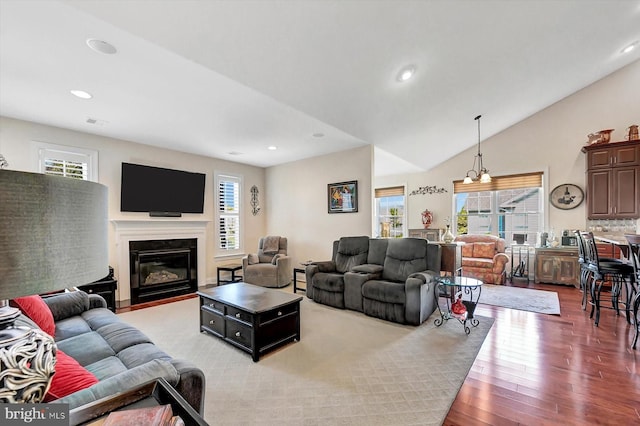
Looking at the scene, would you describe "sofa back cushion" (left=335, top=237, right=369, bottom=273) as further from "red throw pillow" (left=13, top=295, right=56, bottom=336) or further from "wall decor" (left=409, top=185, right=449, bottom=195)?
"wall decor" (left=409, top=185, right=449, bottom=195)

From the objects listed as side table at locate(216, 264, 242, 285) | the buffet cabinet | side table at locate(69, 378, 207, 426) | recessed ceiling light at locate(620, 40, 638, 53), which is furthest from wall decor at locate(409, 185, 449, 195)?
side table at locate(69, 378, 207, 426)

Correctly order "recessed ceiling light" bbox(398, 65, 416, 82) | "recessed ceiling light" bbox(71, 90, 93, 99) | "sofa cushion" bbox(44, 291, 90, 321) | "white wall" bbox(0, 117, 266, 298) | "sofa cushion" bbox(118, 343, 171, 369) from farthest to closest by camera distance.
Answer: "white wall" bbox(0, 117, 266, 298)
"recessed ceiling light" bbox(398, 65, 416, 82)
"recessed ceiling light" bbox(71, 90, 93, 99)
"sofa cushion" bbox(44, 291, 90, 321)
"sofa cushion" bbox(118, 343, 171, 369)

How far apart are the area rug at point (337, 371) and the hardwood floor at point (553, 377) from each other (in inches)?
6.1

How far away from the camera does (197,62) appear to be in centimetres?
238

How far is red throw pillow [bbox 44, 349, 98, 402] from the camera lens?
1.12 meters

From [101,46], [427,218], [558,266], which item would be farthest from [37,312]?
[558,266]

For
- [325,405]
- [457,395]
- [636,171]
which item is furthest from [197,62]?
[636,171]

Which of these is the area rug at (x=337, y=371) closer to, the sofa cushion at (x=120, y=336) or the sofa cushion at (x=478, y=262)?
the sofa cushion at (x=120, y=336)

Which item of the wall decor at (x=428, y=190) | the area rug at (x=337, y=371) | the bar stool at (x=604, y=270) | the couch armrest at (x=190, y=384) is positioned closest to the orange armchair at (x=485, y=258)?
the wall decor at (x=428, y=190)

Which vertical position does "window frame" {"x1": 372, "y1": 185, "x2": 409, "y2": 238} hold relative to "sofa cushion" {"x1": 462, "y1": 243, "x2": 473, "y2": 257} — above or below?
above

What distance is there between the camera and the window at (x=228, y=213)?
5.93 metres

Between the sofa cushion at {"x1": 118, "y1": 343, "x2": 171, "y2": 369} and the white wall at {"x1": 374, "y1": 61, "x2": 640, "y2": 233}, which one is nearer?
the sofa cushion at {"x1": 118, "y1": 343, "x2": 171, "y2": 369}

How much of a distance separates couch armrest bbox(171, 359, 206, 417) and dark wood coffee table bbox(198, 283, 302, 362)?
1133 mm

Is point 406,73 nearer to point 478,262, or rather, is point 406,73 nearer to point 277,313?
point 277,313
